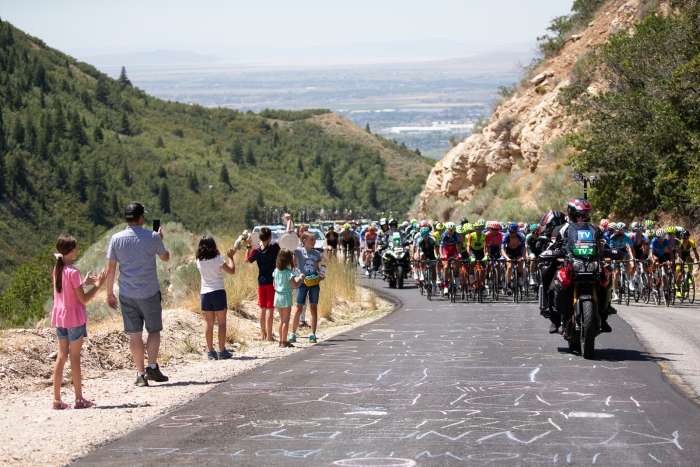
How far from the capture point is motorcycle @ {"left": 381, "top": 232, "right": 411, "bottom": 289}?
2734cm

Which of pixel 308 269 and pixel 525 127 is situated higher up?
pixel 525 127

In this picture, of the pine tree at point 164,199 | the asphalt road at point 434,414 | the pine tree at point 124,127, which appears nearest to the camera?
the asphalt road at point 434,414

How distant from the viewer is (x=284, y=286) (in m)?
14.2

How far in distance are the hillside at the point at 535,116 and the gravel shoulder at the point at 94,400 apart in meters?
30.8

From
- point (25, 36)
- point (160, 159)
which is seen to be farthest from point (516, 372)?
point (25, 36)

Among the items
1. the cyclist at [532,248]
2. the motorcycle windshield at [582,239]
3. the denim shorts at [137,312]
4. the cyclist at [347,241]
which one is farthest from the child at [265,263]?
the cyclist at [347,241]

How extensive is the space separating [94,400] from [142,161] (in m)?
92.0

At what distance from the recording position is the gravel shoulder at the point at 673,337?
1066cm

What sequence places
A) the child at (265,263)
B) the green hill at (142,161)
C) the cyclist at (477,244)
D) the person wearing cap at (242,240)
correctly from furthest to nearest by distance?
the green hill at (142,161)
the cyclist at (477,244)
the person wearing cap at (242,240)
the child at (265,263)

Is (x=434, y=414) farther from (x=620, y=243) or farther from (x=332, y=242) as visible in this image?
(x=332, y=242)

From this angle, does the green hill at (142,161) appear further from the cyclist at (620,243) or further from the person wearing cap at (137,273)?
the person wearing cap at (137,273)

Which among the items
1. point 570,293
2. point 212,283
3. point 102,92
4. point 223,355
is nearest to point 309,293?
point 223,355

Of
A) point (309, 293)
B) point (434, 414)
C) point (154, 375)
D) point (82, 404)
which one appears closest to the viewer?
point (434, 414)

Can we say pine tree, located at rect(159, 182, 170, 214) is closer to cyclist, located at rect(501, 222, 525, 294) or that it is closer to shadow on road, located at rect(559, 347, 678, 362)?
cyclist, located at rect(501, 222, 525, 294)
